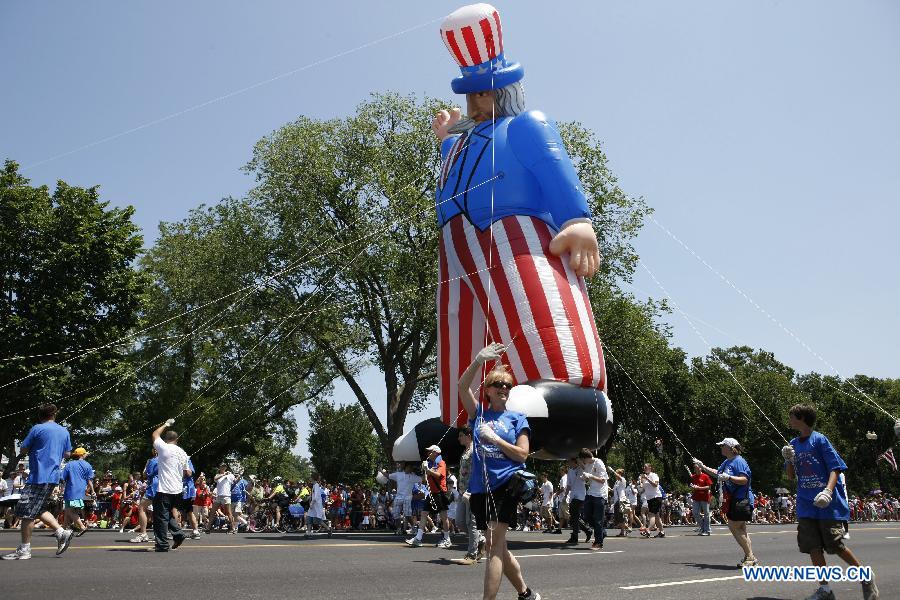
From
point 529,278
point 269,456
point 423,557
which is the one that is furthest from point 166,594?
point 269,456

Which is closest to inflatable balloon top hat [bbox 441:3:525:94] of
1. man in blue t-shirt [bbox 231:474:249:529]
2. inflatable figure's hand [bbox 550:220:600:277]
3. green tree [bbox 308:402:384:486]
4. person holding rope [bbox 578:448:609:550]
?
inflatable figure's hand [bbox 550:220:600:277]

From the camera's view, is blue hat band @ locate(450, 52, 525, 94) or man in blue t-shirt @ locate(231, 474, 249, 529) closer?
blue hat band @ locate(450, 52, 525, 94)

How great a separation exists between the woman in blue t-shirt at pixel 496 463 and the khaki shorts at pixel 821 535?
2.53 m

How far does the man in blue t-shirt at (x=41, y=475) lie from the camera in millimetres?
8234

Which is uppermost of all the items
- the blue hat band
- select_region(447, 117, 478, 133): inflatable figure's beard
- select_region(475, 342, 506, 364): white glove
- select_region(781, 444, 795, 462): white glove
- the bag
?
the blue hat band

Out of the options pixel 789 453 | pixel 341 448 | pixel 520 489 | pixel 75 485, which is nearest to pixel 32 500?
pixel 75 485

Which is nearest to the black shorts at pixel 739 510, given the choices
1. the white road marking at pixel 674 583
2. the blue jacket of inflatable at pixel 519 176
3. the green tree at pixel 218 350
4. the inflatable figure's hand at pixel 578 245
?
the white road marking at pixel 674 583

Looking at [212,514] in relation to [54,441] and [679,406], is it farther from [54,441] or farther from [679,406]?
[679,406]

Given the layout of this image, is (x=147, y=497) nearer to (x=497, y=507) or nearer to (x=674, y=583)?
(x=674, y=583)

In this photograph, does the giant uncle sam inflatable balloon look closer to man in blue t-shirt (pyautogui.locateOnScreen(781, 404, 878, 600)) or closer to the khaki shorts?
man in blue t-shirt (pyautogui.locateOnScreen(781, 404, 878, 600))

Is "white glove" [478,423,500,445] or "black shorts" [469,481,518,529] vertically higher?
"white glove" [478,423,500,445]

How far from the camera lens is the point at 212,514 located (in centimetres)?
1725

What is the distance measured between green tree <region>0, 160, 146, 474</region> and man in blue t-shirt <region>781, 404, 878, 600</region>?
20.1m

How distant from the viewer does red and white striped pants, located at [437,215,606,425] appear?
36.0 ft
